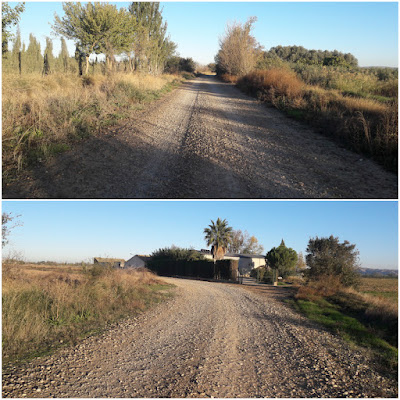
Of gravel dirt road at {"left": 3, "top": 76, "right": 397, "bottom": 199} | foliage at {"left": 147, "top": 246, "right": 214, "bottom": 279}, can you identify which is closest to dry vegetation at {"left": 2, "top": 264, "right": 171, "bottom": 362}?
gravel dirt road at {"left": 3, "top": 76, "right": 397, "bottom": 199}

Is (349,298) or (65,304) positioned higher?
(65,304)

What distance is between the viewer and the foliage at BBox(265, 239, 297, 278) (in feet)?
104

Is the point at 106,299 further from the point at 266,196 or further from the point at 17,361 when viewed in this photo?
the point at 266,196

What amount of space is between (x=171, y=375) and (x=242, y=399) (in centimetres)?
108

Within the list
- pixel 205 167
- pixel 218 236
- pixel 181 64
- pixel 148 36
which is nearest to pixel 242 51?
pixel 148 36

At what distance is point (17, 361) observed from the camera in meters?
4.63

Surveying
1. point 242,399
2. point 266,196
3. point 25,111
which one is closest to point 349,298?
point 266,196

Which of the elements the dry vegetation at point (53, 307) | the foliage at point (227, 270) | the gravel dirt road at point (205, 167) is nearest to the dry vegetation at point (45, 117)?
the gravel dirt road at point (205, 167)

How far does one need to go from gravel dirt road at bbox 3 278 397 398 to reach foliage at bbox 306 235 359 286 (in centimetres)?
969

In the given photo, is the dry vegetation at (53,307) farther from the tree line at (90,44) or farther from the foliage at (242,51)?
the foliage at (242,51)

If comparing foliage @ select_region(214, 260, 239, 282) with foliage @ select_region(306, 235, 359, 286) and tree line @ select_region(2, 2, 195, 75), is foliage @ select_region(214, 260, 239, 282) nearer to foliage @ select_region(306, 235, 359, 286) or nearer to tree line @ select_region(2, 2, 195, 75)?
foliage @ select_region(306, 235, 359, 286)

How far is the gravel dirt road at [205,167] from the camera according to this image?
6.53 meters

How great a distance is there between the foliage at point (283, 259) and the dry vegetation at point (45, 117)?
23.0m

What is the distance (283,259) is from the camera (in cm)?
3167
